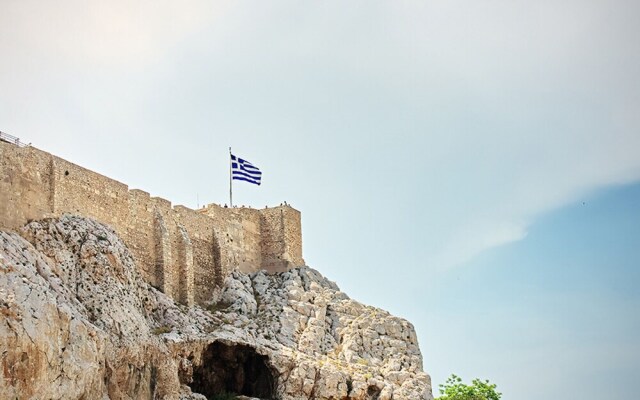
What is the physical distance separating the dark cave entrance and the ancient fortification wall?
2.99 metres

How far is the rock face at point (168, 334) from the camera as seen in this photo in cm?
3472

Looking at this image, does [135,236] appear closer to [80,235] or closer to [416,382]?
[80,235]

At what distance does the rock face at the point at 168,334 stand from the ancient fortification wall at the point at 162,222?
0.99 metres

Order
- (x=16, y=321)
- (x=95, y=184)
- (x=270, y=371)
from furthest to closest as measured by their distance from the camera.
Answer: (x=270, y=371)
(x=95, y=184)
(x=16, y=321)

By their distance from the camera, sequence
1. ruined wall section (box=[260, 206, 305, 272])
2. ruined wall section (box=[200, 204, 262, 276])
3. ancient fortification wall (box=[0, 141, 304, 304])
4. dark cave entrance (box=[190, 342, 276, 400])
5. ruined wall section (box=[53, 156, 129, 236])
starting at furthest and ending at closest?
ruined wall section (box=[260, 206, 305, 272])
ruined wall section (box=[200, 204, 262, 276])
dark cave entrance (box=[190, 342, 276, 400])
ruined wall section (box=[53, 156, 129, 236])
ancient fortification wall (box=[0, 141, 304, 304])

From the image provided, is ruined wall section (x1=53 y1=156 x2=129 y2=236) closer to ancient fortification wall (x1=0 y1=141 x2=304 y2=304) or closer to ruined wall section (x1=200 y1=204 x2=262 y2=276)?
ancient fortification wall (x1=0 y1=141 x2=304 y2=304)

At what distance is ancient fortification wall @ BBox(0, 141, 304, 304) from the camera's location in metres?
41.0

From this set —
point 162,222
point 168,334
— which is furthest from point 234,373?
point 162,222

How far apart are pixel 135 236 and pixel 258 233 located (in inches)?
466

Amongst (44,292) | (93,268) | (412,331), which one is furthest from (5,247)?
(412,331)

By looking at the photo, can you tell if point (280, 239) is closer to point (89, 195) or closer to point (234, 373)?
point (234, 373)

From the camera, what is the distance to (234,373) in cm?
5041

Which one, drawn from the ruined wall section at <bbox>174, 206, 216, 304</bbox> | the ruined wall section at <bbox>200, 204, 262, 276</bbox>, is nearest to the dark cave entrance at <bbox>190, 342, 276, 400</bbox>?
the ruined wall section at <bbox>174, 206, 216, 304</bbox>

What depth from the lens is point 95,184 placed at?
149 feet
